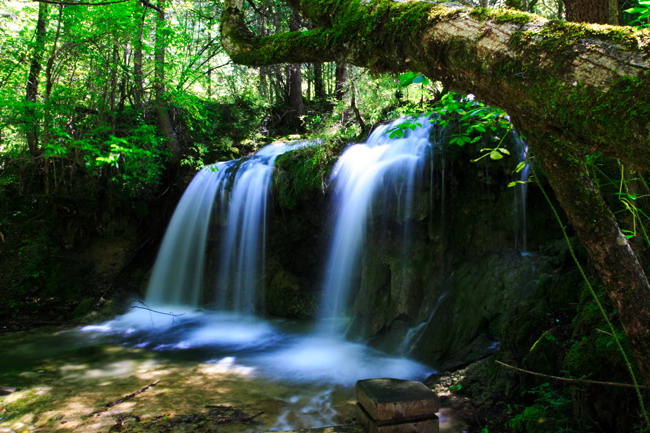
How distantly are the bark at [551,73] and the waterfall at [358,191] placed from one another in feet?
15.6

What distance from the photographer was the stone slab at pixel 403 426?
2.19 meters

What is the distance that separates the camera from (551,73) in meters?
1.34

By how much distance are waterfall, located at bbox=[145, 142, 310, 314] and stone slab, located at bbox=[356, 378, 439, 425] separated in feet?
24.5

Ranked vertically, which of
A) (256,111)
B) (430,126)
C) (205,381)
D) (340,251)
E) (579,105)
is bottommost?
(205,381)

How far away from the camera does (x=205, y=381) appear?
5438mm

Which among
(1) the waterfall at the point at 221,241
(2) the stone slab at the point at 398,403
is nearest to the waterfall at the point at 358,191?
(1) the waterfall at the point at 221,241

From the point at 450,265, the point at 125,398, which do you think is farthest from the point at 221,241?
the point at 450,265

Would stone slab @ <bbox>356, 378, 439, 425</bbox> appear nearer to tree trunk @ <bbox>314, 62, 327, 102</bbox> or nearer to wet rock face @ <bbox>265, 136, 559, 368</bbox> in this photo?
wet rock face @ <bbox>265, 136, 559, 368</bbox>

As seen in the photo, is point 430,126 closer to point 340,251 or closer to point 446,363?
point 340,251

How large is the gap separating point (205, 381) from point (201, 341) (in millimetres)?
2204

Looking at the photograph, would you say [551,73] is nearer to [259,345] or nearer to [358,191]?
[358,191]

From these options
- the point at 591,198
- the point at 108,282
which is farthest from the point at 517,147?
the point at 108,282

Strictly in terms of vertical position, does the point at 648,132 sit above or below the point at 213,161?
below

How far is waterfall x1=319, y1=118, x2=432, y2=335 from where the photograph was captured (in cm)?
696
